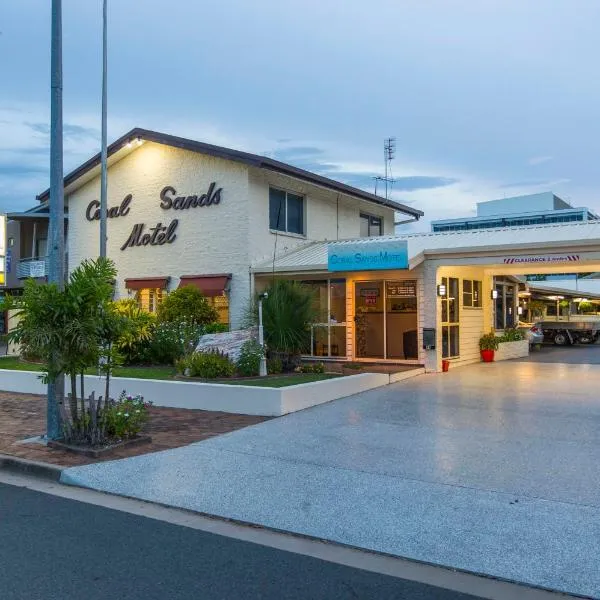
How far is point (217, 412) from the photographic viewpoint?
11.3 metres

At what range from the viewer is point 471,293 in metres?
19.4

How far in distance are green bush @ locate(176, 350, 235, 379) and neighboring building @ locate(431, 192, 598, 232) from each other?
6361 cm

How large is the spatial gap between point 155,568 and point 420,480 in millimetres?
3242

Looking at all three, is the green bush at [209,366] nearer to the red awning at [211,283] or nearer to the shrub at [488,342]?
the red awning at [211,283]

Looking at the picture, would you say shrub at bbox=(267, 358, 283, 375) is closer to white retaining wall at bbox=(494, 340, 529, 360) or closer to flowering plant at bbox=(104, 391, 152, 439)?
flowering plant at bbox=(104, 391, 152, 439)

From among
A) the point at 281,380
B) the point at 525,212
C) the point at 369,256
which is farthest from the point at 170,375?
the point at 525,212

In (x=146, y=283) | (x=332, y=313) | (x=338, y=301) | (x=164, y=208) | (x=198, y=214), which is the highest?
(x=164, y=208)

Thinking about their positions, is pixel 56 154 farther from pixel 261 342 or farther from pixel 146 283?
pixel 146 283

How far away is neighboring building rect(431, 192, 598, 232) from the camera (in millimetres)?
75688

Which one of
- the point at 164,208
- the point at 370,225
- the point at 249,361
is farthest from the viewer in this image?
the point at 370,225

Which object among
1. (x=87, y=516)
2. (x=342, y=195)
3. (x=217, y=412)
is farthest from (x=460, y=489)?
(x=342, y=195)

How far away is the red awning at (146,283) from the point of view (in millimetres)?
20547

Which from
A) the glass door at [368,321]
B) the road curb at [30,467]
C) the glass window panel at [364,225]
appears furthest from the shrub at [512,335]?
the road curb at [30,467]

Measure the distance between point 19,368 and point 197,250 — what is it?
6.46m
